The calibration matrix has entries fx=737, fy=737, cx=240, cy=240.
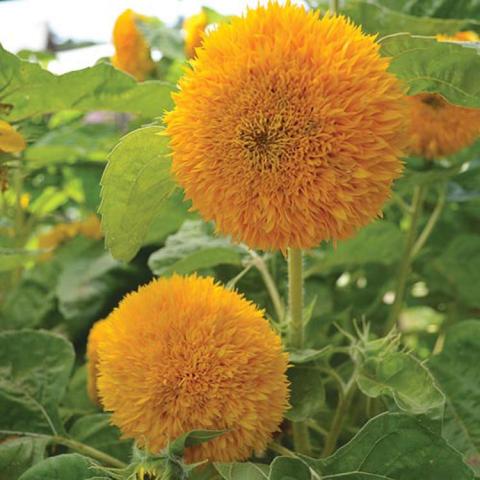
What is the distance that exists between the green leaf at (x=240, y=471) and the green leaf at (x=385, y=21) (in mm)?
368

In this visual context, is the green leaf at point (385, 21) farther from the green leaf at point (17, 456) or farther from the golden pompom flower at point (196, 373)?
the green leaf at point (17, 456)

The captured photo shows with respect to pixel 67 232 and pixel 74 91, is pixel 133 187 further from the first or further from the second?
pixel 67 232

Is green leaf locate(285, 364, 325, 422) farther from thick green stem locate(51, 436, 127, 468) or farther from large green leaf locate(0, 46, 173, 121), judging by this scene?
large green leaf locate(0, 46, 173, 121)

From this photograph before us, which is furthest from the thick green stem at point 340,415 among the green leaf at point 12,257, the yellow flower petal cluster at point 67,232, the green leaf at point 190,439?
the yellow flower petal cluster at point 67,232

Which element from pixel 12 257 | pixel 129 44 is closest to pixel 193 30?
pixel 129 44

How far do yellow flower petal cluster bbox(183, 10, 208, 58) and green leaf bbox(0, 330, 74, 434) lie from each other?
39cm

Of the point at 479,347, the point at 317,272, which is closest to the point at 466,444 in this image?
the point at 479,347

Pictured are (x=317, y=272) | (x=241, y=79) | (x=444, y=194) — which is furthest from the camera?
(x=444, y=194)

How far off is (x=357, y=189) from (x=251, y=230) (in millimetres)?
59

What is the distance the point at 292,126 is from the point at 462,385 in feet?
0.95

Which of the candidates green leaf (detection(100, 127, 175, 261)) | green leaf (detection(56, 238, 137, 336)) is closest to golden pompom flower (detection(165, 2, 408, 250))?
green leaf (detection(100, 127, 175, 261))

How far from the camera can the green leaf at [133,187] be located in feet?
1.45

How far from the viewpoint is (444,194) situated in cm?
83

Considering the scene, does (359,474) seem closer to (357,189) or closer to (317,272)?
(357,189)
